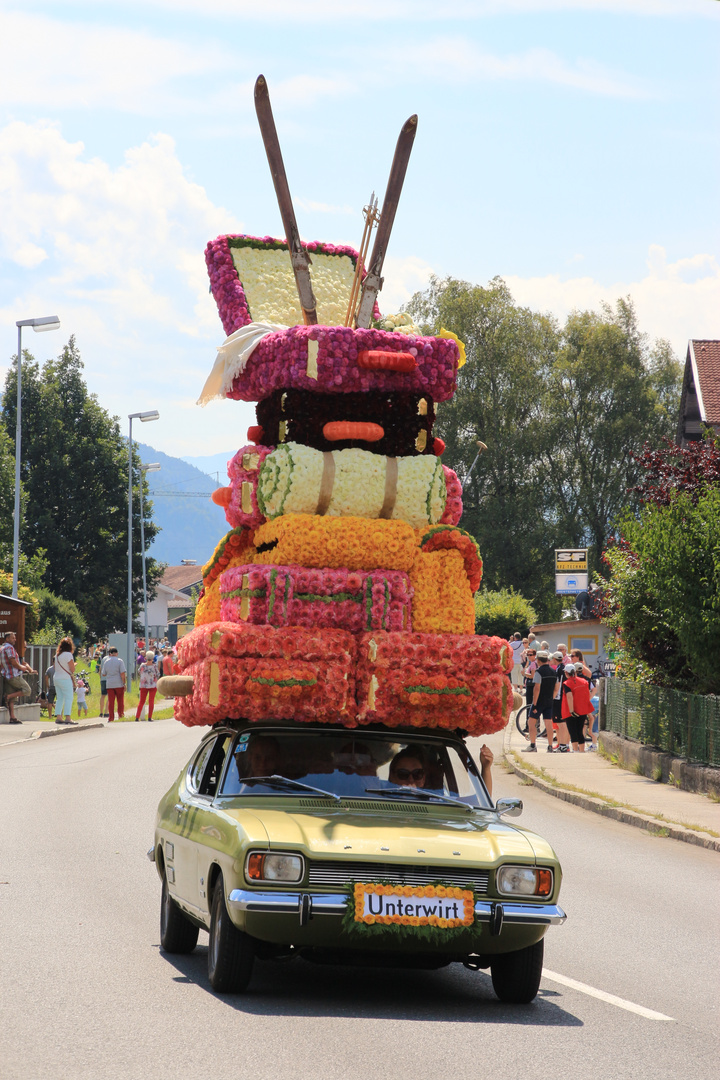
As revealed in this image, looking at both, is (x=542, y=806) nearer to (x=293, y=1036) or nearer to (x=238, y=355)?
(x=238, y=355)

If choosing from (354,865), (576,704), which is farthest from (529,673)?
(354,865)

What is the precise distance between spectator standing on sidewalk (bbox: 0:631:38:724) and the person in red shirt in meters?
11.0

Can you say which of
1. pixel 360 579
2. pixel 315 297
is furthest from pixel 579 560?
pixel 360 579

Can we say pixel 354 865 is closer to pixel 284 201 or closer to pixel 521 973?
pixel 521 973

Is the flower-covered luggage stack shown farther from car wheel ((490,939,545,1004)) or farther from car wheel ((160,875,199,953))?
car wheel ((490,939,545,1004))

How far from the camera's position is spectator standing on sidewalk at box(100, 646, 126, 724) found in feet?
105

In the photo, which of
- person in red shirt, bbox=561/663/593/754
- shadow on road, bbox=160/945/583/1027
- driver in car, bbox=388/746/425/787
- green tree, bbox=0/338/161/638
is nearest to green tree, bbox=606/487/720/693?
person in red shirt, bbox=561/663/593/754

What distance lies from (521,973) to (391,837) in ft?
3.21

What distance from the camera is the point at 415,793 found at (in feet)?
25.2

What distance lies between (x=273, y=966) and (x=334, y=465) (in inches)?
120

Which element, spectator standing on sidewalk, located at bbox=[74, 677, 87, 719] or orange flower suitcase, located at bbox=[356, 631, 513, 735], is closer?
orange flower suitcase, located at bbox=[356, 631, 513, 735]

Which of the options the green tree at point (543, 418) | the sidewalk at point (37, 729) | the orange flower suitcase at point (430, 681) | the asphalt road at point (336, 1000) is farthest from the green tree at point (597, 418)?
the orange flower suitcase at point (430, 681)

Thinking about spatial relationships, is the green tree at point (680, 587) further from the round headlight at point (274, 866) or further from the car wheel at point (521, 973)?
the round headlight at point (274, 866)

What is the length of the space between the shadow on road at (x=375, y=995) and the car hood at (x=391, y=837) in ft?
2.43
